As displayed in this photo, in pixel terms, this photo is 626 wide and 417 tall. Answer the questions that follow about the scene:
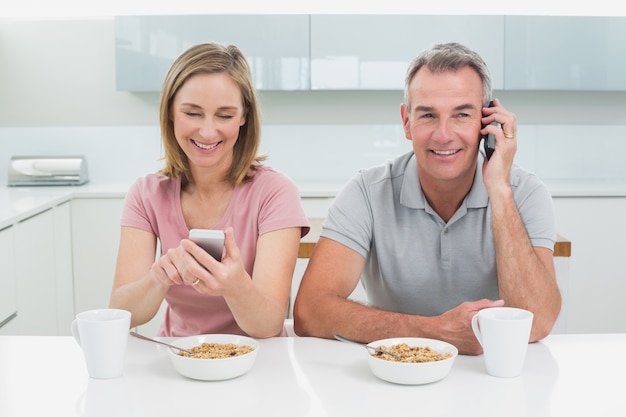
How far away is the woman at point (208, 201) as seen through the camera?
172 centimetres

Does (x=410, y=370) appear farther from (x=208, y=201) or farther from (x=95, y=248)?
(x=95, y=248)

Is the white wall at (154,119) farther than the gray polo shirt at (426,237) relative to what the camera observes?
Yes

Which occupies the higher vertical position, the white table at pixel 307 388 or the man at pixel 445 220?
the man at pixel 445 220

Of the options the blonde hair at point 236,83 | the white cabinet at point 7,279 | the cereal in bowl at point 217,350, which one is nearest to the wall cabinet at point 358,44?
the white cabinet at point 7,279

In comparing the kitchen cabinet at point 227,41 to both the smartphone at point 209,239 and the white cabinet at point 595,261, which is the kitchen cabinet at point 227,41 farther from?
the smartphone at point 209,239

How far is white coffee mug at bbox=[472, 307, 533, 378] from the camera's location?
1.29m

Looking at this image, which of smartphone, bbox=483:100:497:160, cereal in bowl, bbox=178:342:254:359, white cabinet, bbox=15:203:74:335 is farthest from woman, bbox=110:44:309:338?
white cabinet, bbox=15:203:74:335

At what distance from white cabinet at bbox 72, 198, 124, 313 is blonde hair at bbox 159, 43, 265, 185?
6.92 feet

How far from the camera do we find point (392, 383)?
1.28 m

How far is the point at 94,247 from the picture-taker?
155 inches

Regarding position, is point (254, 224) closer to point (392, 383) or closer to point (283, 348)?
point (283, 348)

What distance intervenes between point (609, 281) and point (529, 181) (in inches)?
94.4

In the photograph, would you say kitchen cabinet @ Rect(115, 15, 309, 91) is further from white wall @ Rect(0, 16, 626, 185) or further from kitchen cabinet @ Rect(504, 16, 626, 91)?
kitchen cabinet @ Rect(504, 16, 626, 91)

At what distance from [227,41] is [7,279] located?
1.71m
